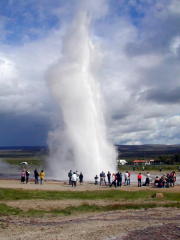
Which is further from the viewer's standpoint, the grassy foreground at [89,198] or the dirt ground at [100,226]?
the grassy foreground at [89,198]

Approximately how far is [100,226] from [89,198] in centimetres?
848

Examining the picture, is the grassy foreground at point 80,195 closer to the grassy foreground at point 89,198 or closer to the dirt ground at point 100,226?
the grassy foreground at point 89,198

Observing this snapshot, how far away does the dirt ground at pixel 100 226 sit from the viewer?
13969 millimetres

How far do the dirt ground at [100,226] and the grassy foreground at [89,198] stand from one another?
A: 99 centimetres

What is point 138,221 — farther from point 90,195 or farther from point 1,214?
point 90,195

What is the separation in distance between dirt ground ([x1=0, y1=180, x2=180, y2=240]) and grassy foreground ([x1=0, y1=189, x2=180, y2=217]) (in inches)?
39.0

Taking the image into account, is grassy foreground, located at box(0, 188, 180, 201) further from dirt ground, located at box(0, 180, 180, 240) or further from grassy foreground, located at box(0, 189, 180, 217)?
dirt ground, located at box(0, 180, 180, 240)

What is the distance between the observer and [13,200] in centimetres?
2316

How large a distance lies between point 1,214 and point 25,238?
17.8 ft

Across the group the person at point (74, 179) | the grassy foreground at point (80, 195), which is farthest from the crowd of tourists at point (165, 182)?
the person at point (74, 179)

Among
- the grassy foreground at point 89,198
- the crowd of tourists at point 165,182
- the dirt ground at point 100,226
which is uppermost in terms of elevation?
the crowd of tourists at point 165,182

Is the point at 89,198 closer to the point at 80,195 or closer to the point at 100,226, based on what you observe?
the point at 80,195

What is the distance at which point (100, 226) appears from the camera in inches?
628

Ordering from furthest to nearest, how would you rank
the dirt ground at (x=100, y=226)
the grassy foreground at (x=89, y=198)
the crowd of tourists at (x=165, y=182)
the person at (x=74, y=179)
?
the crowd of tourists at (x=165, y=182)
the person at (x=74, y=179)
the grassy foreground at (x=89, y=198)
the dirt ground at (x=100, y=226)
